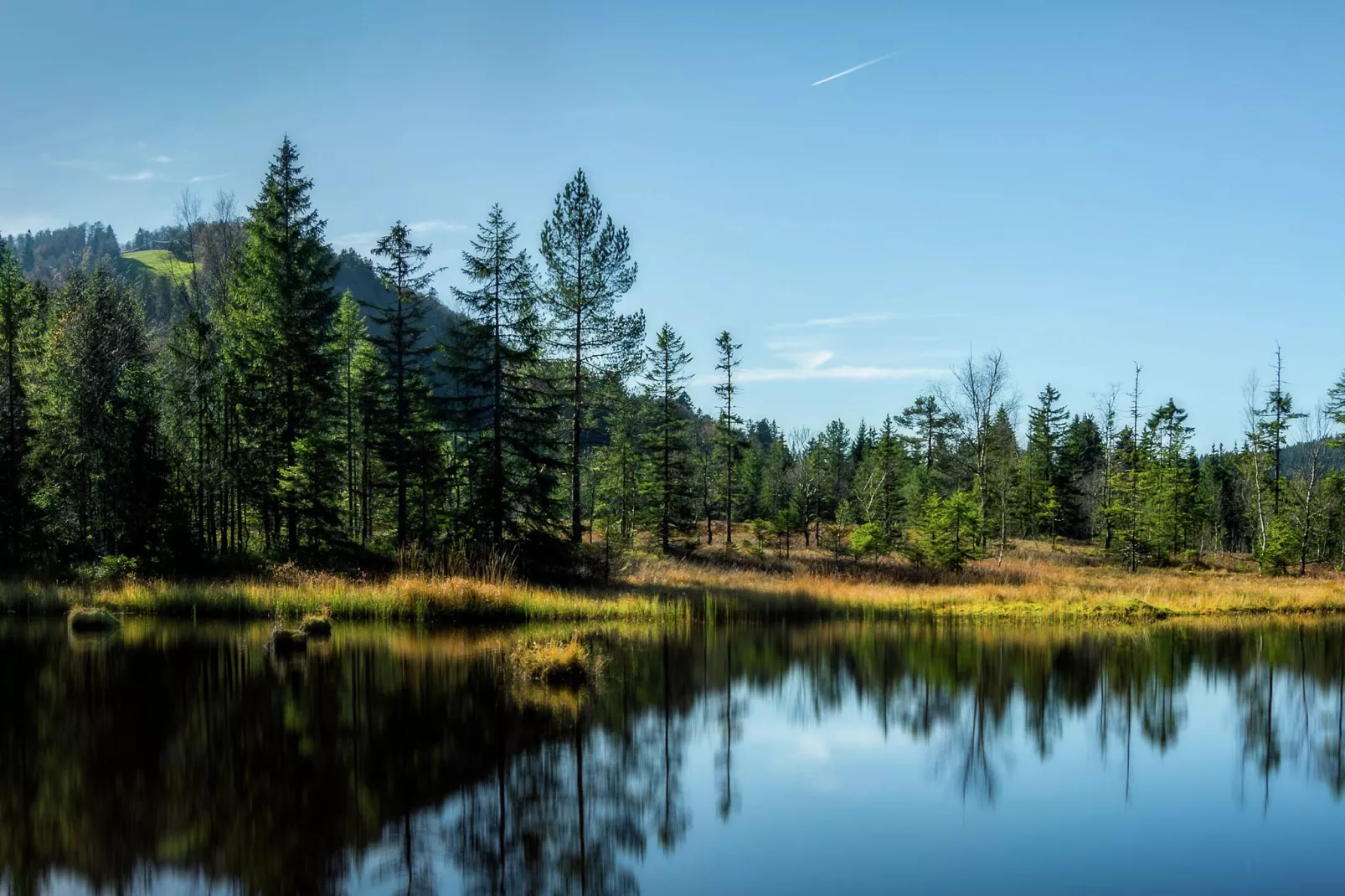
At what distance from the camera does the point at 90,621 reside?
859 inches

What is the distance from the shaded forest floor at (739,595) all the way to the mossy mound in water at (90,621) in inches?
96.6

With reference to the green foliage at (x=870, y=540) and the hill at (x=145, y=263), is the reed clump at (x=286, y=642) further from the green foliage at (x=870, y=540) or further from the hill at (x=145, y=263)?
the hill at (x=145, y=263)

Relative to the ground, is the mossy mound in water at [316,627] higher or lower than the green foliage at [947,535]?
lower

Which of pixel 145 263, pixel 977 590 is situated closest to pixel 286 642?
pixel 977 590

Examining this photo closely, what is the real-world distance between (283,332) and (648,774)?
23879 millimetres

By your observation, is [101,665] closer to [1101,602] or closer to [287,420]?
[287,420]

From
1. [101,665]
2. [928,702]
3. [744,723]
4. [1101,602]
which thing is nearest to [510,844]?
[744,723]

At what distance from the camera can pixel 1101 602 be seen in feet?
106

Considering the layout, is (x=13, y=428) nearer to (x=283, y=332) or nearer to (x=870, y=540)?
(x=283, y=332)

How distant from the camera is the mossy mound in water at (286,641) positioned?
743 inches

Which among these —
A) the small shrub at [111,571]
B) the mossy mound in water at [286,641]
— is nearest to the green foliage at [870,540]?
the mossy mound in water at [286,641]

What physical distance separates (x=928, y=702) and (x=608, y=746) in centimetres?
699

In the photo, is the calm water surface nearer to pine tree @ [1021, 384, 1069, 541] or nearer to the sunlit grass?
the sunlit grass

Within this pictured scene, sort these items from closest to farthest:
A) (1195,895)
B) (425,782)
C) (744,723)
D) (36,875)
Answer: (36,875) → (1195,895) → (425,782) → (744,723)
